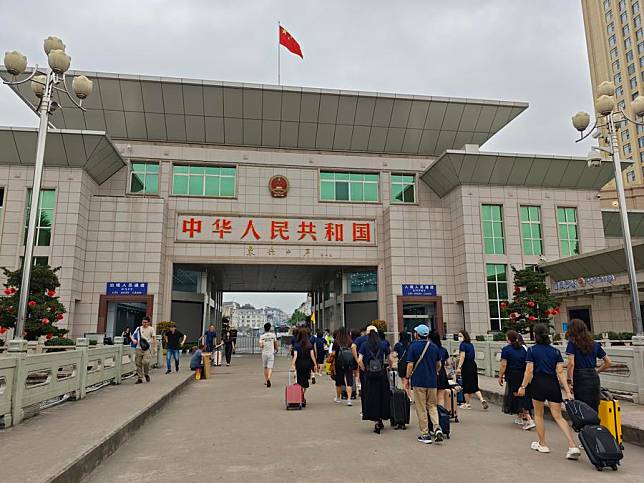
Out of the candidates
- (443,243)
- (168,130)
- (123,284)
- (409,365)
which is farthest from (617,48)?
(409,365)

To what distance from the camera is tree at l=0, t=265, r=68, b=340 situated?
54.9ft

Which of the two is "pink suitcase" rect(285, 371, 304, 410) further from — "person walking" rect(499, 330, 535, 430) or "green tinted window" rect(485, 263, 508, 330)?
"green tinted window" rect(485, 263, 508, 330)

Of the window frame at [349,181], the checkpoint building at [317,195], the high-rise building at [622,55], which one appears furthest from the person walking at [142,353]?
the high-rise building at [622,55]

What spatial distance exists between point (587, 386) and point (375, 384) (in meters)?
2.96

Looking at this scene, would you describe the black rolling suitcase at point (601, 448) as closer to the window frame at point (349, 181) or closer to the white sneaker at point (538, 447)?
the white sneaker at point (538, 447)

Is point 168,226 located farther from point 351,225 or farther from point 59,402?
point 59,402

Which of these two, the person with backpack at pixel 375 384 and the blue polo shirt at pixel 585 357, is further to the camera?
the person with backpack at pixel 375 384

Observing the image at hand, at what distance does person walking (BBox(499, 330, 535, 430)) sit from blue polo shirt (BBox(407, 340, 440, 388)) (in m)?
1.53

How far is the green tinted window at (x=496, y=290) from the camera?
25.4 metres

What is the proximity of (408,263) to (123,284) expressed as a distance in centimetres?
1579

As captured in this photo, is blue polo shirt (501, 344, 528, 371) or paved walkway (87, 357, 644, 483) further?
blue polo shirt (501, 344, 528, 371)

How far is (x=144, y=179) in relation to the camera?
2666cm

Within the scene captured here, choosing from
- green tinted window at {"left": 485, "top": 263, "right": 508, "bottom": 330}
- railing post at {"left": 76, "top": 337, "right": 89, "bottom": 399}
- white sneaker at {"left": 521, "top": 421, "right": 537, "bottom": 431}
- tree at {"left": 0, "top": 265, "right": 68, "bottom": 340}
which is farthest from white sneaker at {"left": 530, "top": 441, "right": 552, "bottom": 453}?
green tinted window at {"left": 485, "top": 263, "right": 508, "bottom": 330}

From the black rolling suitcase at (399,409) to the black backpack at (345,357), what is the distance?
257cm
